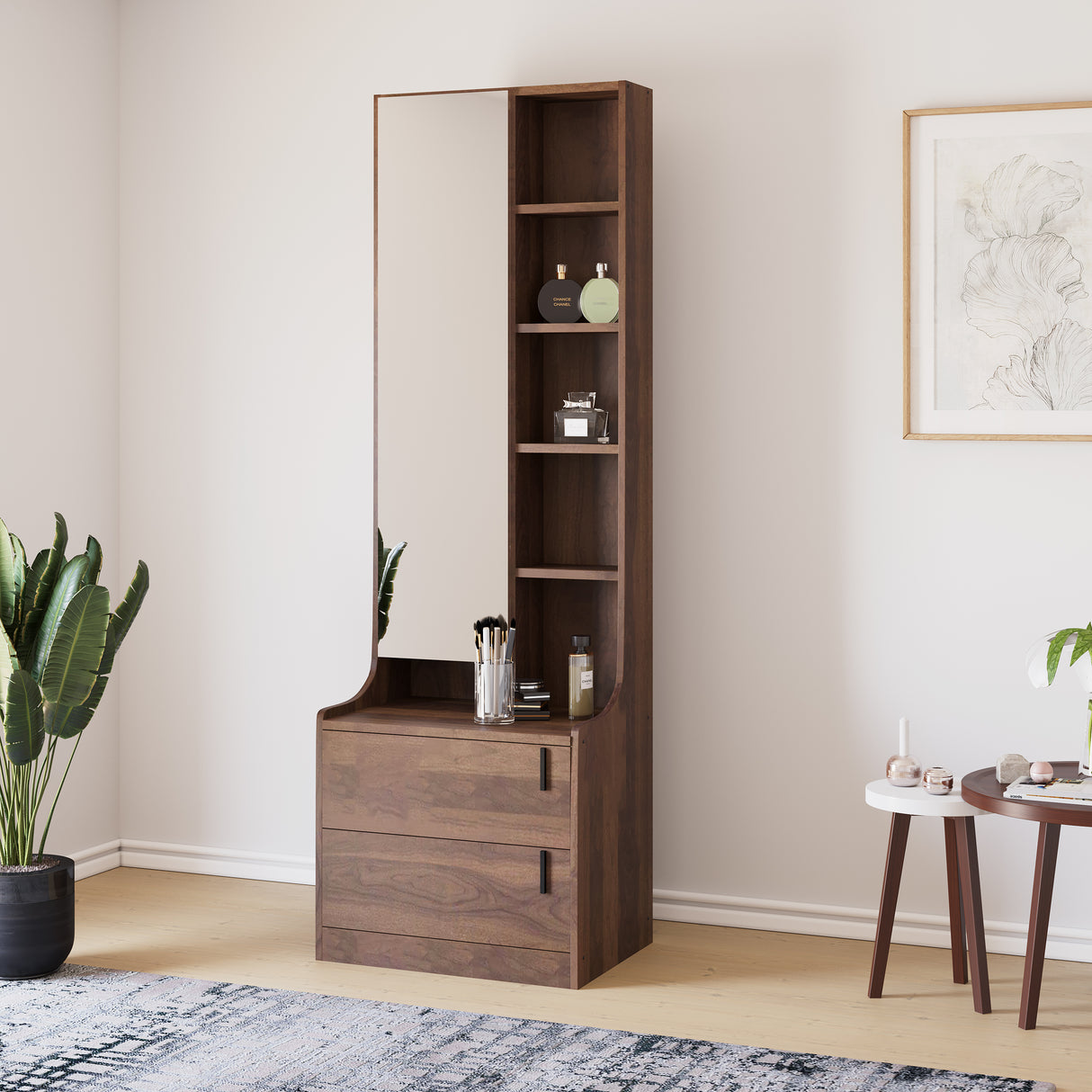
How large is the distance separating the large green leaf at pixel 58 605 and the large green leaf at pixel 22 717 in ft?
0.21

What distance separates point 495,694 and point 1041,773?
49.8 inches

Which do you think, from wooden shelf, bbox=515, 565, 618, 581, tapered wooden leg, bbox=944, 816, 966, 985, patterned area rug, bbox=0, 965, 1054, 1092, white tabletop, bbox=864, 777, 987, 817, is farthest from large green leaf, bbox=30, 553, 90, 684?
tapered wooden leg, bbox=944, 816, 966, 985

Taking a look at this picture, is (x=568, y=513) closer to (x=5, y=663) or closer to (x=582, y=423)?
(x=582, y=423)

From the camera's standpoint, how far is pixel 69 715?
3.41 metres

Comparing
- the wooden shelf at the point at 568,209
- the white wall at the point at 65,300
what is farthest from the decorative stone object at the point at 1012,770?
the white wall at the point at 65,300

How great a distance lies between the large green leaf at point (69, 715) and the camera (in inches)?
134

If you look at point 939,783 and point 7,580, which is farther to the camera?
point 7,580

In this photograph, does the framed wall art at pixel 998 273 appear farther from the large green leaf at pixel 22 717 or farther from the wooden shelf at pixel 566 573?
the large green leaf at pixel 22 717

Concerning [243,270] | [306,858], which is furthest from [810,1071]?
[243,270]

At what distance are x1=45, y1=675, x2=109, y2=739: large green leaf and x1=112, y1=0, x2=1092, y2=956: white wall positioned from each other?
0.91 metres

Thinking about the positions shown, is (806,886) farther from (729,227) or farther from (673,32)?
(673,32)

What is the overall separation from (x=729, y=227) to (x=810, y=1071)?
83.3 inches

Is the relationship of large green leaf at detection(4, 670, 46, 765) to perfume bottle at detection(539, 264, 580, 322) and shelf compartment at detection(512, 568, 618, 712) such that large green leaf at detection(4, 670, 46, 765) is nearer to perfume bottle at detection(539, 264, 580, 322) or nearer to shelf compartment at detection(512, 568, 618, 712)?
shelf compartment at detection(512, 568, 618, 712)

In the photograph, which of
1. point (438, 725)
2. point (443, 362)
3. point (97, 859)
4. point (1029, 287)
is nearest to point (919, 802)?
point (438, 725)
